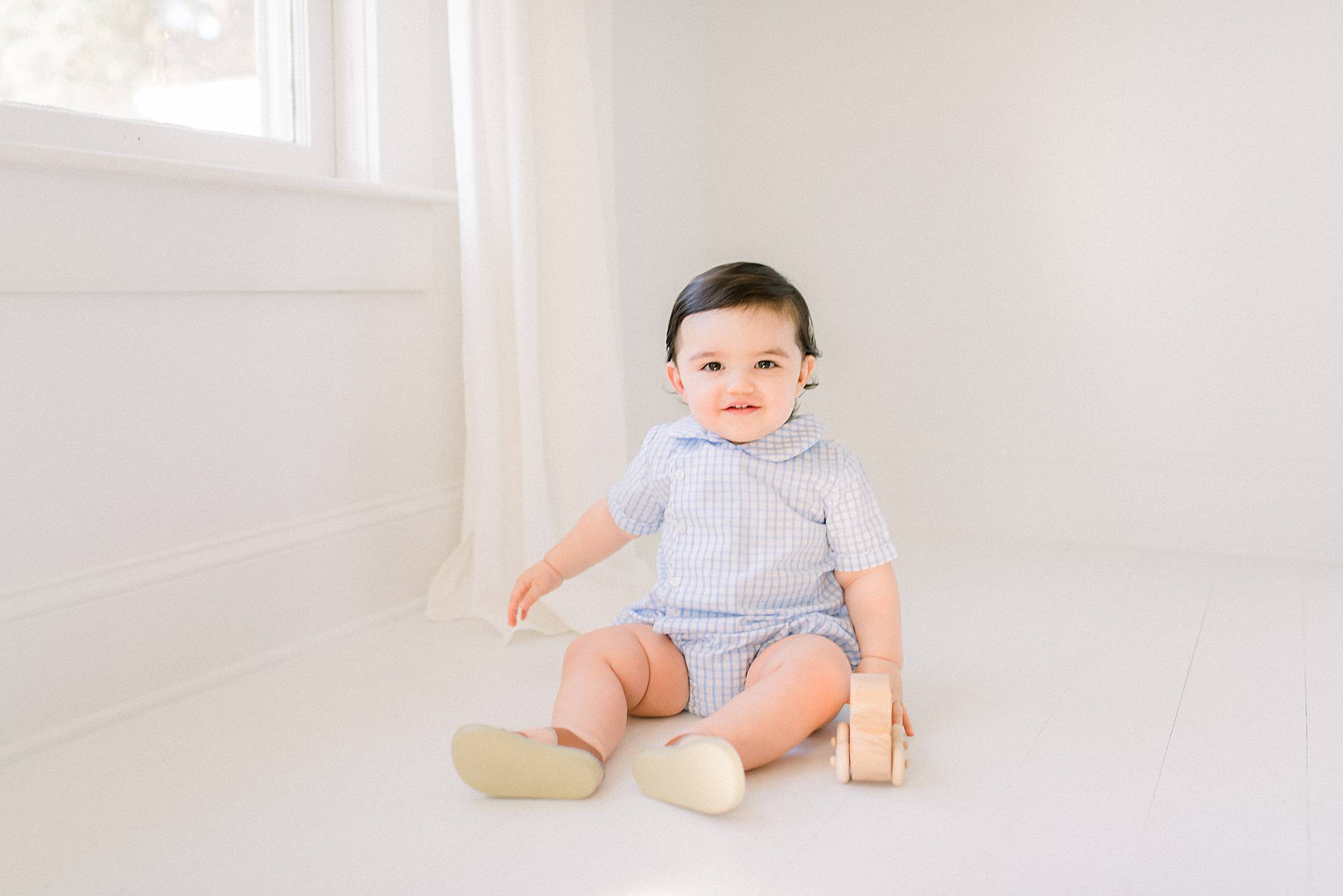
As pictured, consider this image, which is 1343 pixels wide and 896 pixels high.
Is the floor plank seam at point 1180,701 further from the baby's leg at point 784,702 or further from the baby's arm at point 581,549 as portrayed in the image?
the baby's arm at point 581,549

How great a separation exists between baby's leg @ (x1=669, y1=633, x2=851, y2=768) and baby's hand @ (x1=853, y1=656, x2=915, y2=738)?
0.10ft

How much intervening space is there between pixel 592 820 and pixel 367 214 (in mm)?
1002

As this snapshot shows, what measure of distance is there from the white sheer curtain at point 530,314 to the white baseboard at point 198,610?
0.10 meters

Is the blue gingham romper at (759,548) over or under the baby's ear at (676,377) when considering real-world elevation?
under

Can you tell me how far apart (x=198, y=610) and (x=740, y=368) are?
0.76 m

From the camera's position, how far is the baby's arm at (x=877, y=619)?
133 cm

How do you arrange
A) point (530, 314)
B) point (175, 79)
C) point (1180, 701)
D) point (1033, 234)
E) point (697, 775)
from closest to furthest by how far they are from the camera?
point (697, 775)
point (1180, 701)
point (175, 79)
point (530, 314)
point (1033, 234)

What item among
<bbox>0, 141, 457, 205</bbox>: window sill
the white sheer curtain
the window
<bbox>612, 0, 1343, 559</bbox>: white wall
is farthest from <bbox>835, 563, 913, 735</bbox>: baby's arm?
<bbox>612, 0, 1343, 559</bbox>: white wall

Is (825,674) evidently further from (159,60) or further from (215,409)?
(159,60)

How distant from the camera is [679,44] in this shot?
8.72ft

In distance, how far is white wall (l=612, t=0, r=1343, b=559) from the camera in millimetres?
2287

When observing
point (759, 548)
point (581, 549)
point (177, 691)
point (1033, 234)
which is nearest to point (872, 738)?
point (759, 548)

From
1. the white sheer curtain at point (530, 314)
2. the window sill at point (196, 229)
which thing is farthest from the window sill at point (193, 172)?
the white sheer curtain at point (530, 314)

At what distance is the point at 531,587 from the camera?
1.49 m
